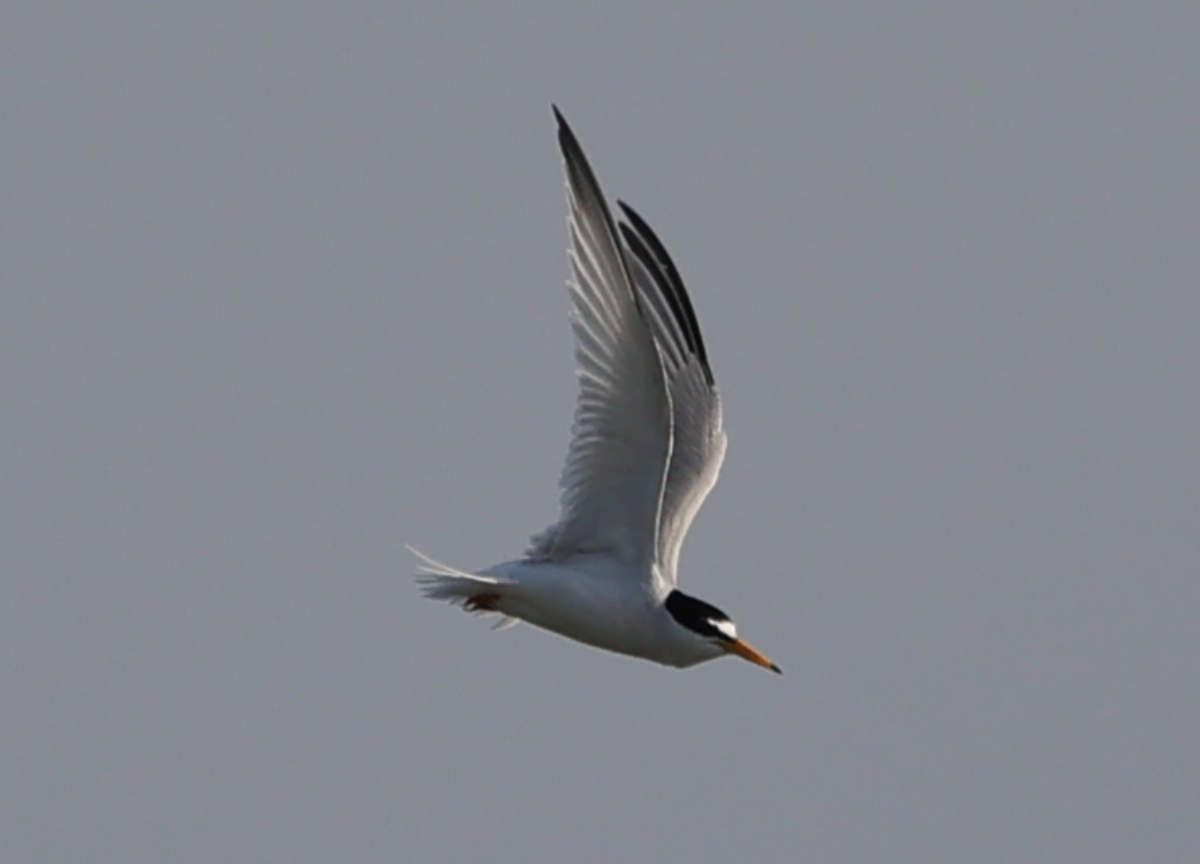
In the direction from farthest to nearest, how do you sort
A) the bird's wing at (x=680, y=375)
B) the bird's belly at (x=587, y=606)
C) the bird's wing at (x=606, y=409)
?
the bird's wing at (x=680, y=375) < the bird's belly at (x=587, y=606) < the bird's wing at (x=606, y=409)

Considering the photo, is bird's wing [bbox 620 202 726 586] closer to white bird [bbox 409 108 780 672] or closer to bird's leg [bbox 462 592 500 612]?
white bird [bbox 409 108 780 672]

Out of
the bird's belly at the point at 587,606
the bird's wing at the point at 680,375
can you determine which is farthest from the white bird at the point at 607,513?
the bird's wing at the point at 680,375

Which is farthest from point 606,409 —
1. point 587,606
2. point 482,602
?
point 482,602

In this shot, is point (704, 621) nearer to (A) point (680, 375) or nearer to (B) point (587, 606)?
(B) point (587, 606)

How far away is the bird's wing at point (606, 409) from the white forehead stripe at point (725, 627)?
1.33 feet

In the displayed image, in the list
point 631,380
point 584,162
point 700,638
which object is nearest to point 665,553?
point 700,638

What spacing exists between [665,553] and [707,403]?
1134mm

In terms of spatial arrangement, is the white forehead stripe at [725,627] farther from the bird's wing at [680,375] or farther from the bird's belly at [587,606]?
the bird's wing at [680,375]

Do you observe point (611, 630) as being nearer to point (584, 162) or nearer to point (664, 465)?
point (664, 465)

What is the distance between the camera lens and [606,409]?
12336 millimetres

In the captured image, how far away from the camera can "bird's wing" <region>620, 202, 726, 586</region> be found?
45.9 feet

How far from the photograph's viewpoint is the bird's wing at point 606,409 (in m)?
11.9

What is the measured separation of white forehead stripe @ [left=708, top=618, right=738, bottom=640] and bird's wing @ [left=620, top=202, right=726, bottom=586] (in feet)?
2.98

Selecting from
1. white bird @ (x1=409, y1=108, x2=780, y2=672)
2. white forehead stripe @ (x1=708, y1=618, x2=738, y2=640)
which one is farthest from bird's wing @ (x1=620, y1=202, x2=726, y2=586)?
white forehead stripe @ (x1=708, y1=618, x2=738, y2=640)
